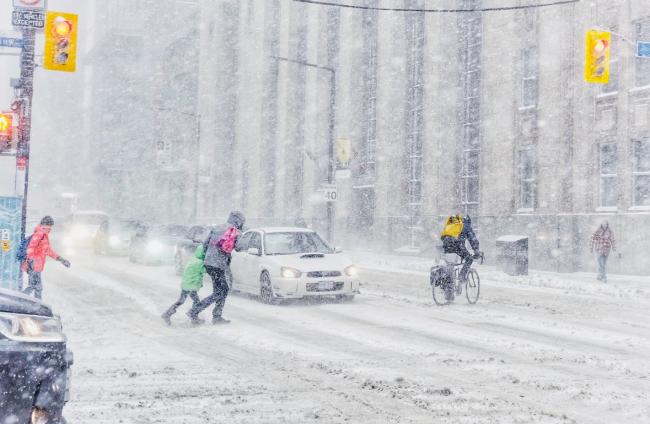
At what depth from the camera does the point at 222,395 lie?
6.57m

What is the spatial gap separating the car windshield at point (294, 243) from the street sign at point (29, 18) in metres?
5.64

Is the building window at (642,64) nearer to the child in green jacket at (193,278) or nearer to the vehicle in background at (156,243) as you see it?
the vehicle in background at (156,243)

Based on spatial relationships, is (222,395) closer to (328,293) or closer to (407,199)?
(328,293)

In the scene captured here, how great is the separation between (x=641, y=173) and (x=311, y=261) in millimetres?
14551

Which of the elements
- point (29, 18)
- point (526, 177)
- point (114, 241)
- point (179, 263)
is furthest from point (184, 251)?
point (526, 177)

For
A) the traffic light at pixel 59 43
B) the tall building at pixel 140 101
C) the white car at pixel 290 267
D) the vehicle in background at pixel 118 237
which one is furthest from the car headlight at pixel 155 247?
the tall building at pixel 140 101

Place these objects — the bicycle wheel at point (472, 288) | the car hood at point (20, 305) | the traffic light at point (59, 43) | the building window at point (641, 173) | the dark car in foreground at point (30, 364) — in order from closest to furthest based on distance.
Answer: the dark car in foreground at point (30, 364)
the car hood at point (20, 305)
the traffic light at point (59, 43)
the bicycle wheel at point (472, 288)
the building window at point (641, 173)

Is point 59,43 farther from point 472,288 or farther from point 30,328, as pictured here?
point 30,328

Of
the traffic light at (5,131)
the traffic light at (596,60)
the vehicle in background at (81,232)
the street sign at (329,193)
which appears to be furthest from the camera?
the vehicle in background at (81,232)

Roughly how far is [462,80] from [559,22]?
242 inches

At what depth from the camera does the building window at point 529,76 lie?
29188mm

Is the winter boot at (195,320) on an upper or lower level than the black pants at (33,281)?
lower

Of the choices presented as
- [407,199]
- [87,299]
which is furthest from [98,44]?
[87,299]

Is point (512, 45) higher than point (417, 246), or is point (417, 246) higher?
point (512, 45)
